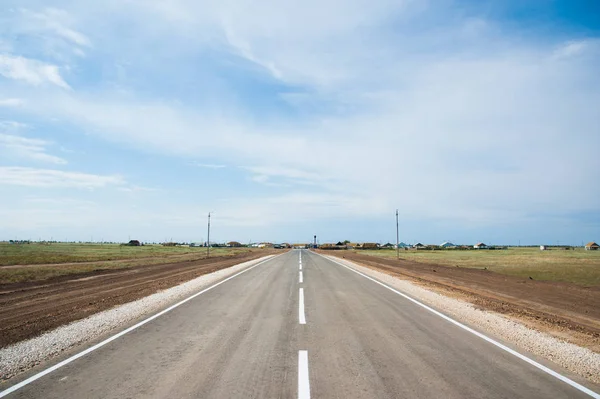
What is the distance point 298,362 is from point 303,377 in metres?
0.65

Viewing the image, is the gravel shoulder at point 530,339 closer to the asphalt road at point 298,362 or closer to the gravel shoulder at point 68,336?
the asphalt road at point 298,362

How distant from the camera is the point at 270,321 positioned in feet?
28.9

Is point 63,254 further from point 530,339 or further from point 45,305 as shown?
point 530,339

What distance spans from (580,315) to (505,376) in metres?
8.84

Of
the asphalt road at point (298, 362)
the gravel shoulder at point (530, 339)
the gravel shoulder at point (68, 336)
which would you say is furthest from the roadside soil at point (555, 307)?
the gravel shoulder at point (68, 336)

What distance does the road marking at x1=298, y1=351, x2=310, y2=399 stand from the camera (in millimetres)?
4513

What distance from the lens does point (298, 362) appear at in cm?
571

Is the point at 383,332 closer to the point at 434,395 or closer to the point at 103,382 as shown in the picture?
the point at 434,395

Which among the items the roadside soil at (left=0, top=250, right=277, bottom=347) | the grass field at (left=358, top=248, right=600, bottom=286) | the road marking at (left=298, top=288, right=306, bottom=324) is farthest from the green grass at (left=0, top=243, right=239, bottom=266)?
the grass field at (left=358, top=248, right=600, bottom=286)

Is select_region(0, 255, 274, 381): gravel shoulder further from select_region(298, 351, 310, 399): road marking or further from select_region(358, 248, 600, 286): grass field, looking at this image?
select_region(358, 248, 600, 286): grass field

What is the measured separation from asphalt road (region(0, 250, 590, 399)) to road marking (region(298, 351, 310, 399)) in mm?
16

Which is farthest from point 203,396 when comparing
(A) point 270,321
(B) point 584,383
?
(B) point 584,383

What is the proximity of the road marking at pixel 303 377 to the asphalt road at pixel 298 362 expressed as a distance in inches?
0.6

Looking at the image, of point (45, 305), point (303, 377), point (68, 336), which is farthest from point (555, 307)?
point (45, 305)
